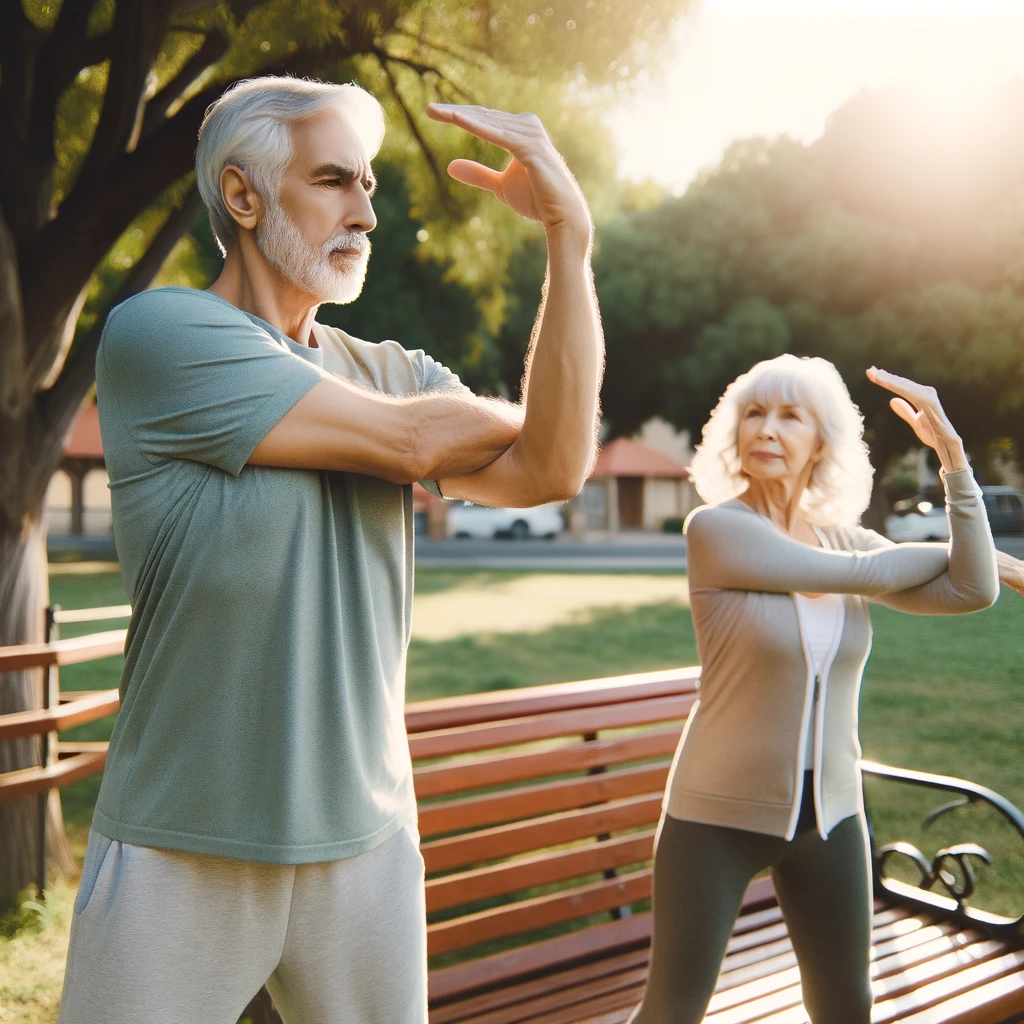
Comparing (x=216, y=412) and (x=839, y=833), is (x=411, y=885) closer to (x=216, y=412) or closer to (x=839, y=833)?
(x=216, y=412)

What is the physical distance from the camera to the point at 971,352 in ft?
23.2

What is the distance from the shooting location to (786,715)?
7.40 ft

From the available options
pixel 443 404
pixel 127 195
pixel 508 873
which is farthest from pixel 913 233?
pixel 443 404

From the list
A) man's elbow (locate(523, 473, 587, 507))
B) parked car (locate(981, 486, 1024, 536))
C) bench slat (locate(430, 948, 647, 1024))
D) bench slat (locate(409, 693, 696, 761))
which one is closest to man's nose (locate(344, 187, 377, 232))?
man's elbow (locate(523, 473, 587, 507))

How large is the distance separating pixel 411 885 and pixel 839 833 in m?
1.11

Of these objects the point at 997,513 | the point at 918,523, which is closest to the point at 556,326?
the point at 997,513

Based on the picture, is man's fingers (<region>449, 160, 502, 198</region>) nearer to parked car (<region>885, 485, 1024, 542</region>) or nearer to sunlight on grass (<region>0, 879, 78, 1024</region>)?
parked car (<region>885, 485, 1024, 542</region>)

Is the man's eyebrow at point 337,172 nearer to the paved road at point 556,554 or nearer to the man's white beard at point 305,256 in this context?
the man's white beard at point 305,256

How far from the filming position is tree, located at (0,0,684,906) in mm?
3945

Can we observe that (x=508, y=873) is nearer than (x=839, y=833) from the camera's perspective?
No

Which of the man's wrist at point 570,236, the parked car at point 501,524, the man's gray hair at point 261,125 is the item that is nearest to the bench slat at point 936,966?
the man's wrist at point 570,236

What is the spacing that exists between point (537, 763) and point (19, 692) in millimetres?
2386

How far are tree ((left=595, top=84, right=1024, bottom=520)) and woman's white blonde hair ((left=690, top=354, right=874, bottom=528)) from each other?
187 centimetres

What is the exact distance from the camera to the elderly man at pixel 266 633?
1324mm
